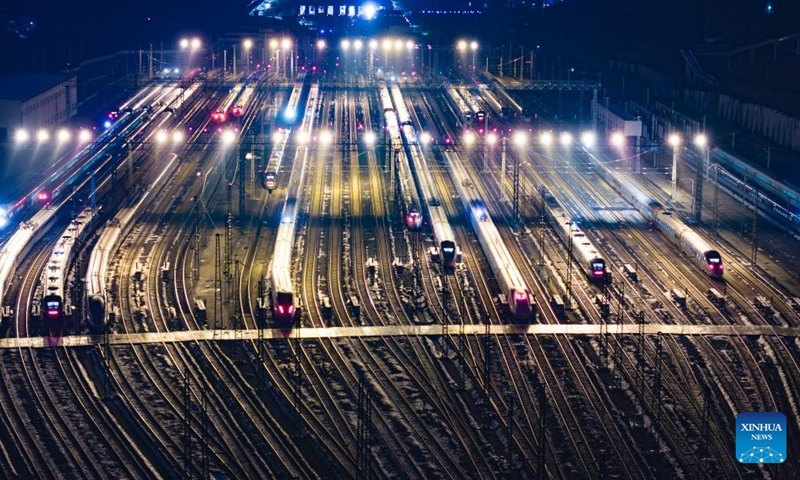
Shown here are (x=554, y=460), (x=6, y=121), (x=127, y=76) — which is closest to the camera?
(x=554, y=460)

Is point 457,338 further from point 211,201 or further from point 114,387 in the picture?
point 211,201

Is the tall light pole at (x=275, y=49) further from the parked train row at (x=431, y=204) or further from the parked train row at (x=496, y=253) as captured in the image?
the parked train row at (x=496, y=253)

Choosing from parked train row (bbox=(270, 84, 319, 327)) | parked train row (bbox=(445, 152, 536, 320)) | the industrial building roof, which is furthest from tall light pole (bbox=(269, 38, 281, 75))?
parked train row (bbox=(445, 152, 536, 320))

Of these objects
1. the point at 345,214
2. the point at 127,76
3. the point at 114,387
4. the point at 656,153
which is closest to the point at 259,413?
the point at 114,387

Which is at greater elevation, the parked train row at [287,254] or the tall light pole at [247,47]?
the tall light pole at [247,47]

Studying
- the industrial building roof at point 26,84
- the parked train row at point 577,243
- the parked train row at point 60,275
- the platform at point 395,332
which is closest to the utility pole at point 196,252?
the parked train row at point 60,275

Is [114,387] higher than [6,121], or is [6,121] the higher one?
[6,121]
